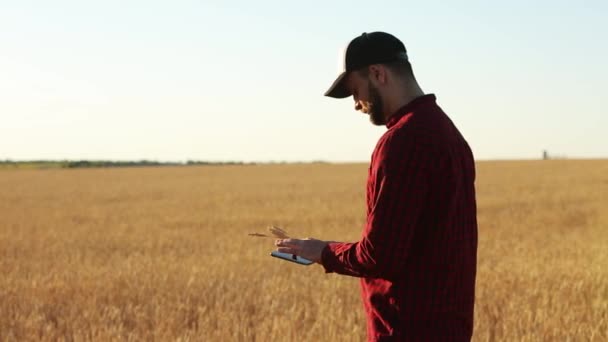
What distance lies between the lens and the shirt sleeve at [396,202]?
2.43 metres

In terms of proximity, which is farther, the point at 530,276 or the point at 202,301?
the point at 530,276

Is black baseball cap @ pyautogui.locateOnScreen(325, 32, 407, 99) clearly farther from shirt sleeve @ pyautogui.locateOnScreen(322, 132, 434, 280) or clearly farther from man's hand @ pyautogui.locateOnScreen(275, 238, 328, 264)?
man's hand @ pyautogui.locateOnScreen(275, 238, 328, 264)

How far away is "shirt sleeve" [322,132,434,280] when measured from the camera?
243 centimetres

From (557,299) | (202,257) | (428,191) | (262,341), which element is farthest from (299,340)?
(202,257)

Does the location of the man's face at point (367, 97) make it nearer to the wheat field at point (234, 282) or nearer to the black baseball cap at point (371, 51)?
the black baseball cap at point (371, 51)

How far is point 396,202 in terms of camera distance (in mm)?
2430

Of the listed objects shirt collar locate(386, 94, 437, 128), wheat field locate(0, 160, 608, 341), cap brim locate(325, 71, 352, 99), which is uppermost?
cap brim locate(325, 71, 352, 99)

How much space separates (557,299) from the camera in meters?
7.43

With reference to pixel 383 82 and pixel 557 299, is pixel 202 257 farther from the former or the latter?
pixel 383 82

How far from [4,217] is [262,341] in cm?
1605

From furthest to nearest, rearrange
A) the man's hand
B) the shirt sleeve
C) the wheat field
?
the wheat field
the man's hand
the shirt sleeve

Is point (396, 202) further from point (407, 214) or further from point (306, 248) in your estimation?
point (306, 248)

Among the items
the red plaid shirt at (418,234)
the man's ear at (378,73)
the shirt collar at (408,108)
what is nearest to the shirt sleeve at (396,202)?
the red plaid shirt at (418,234)

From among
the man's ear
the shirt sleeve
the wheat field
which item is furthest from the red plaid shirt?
the wheat field
